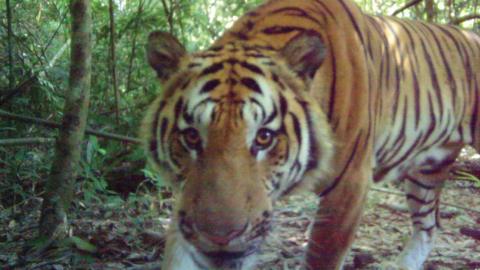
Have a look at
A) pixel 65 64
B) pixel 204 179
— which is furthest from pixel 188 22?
pixel 204 179

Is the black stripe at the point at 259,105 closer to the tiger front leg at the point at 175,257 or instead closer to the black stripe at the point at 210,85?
the black stripe at the point at 210,85

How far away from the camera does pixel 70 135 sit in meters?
3.28

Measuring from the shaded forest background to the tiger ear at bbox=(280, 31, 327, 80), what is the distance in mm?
1322

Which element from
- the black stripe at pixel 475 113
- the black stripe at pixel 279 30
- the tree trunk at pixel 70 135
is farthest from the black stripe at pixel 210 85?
the black stripe at pixel 475 113

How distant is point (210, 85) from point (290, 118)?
336 mm

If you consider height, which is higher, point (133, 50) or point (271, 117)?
point (133, 50)

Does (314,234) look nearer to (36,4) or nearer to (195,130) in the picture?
(195,130)

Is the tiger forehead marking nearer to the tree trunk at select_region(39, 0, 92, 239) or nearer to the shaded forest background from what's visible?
the tree trunk at select_region(39, 0, 92, 239)

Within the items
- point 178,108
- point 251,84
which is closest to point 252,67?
point 251,84

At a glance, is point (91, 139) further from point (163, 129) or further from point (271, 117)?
point (271, 117)

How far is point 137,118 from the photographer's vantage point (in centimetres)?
541

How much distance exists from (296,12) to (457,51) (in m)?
1.45

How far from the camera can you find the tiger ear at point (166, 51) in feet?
8.37

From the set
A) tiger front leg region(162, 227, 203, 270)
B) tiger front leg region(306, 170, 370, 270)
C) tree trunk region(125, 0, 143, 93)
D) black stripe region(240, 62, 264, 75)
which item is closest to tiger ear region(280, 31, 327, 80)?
black stripe region(240, 62, 264, 75)
